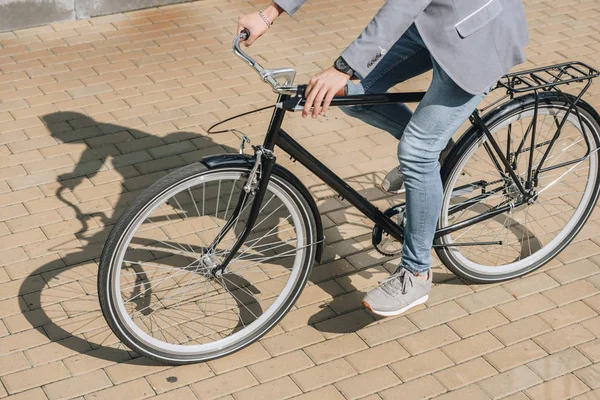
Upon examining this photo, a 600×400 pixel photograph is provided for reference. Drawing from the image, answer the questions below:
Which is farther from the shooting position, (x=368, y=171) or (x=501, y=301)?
(x=368, y=171)

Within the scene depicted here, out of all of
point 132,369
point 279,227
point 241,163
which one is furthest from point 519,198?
point 132,369

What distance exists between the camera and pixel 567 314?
15.0ft

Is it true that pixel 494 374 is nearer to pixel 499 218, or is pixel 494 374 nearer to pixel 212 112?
pixel 499 218

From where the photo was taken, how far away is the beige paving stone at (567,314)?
14.8 ft

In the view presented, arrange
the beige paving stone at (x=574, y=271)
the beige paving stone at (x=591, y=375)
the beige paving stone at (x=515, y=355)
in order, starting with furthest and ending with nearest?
1. the beige paving stone at (x=574, y=271)
2. the beige paving stone at (x=515, y=355)
3. the beige paving stone at (x=591, y=375)

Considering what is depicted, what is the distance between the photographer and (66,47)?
6.83 m

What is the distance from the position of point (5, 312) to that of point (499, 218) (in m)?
2.50

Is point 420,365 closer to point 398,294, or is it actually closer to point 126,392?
point 398,294

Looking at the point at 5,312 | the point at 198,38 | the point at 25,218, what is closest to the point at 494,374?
the point at 5,312

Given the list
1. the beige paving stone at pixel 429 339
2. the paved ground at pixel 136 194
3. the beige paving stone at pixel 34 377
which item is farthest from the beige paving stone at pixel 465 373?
the beige paving stone at pixel 34 377

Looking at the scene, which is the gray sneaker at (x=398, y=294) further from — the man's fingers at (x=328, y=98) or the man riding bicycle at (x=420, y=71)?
the man's fingers at (x=328, y=98)

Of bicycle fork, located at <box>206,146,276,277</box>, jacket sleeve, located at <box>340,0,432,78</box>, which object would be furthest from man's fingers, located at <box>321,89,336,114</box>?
bicycle fork, located at <box>206,146,276,277</box>

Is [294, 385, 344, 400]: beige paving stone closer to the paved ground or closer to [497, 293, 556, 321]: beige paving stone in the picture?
the paved ground

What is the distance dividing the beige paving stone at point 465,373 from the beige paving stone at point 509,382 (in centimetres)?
4
